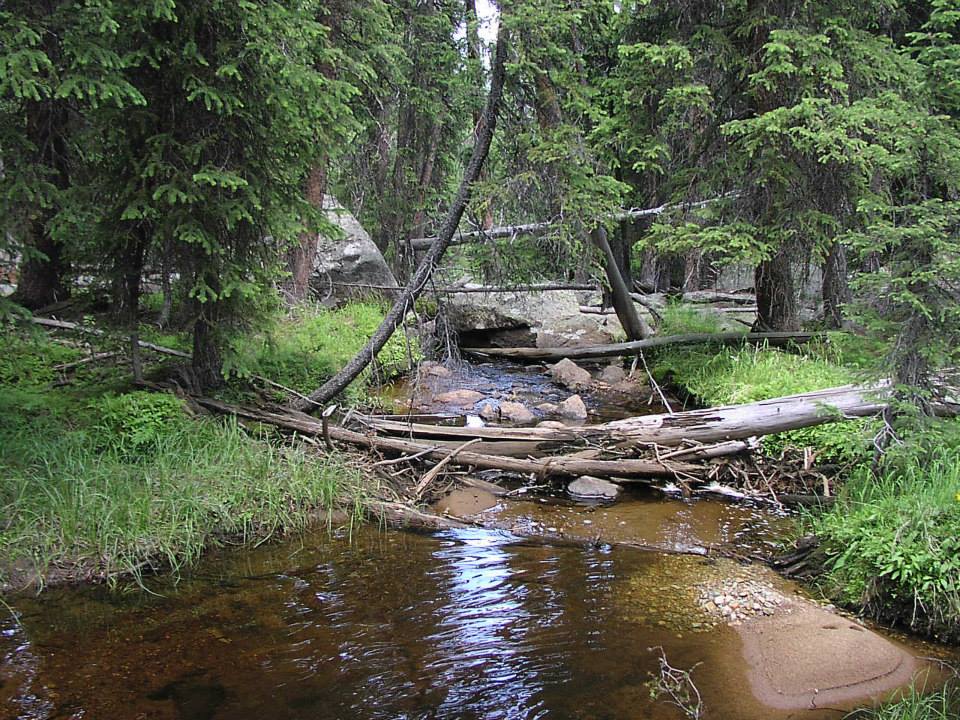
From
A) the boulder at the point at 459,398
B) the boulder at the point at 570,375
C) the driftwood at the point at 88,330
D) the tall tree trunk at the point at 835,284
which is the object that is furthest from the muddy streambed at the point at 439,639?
the tall tree trunk at the point at 835,284

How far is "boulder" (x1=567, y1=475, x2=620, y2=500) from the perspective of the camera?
7.46m

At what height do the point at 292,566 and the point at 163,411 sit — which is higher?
the point at 163,411

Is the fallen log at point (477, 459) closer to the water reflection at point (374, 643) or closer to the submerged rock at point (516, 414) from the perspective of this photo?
the water reflection at point (374, 643)

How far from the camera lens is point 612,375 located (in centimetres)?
1270

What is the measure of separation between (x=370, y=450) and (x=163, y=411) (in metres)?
2.14

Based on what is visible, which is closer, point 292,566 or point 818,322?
point 292,566

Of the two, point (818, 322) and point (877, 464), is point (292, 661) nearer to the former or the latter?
point (877, 464)

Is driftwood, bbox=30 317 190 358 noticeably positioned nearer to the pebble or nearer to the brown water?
the brown water

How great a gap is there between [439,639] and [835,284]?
398 inches

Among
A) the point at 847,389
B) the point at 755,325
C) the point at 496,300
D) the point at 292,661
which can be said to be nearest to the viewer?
the point at 292,661

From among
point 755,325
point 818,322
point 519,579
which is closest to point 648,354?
point 755,325

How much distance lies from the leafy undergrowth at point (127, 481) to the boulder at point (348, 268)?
24.0 feet

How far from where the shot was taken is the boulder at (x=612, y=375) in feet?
41.0

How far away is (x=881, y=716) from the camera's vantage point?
12.4ft
